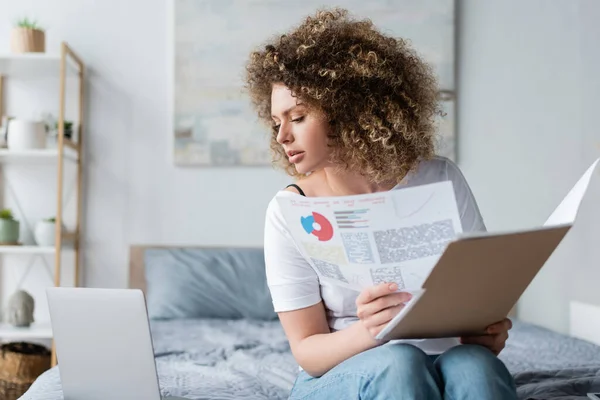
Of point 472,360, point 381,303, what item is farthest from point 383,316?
point 472,360

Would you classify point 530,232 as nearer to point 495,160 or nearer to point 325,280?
point 325,280

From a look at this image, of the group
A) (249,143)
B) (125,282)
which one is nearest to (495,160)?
(249,143)

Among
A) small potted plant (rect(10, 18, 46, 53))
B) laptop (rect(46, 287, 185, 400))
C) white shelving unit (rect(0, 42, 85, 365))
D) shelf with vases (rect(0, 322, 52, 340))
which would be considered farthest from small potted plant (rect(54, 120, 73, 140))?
laptop (rect(46, 287, 185, 400))

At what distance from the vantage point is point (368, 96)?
1397 mm

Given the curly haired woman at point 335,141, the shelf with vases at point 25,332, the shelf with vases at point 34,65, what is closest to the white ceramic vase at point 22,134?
the shelf with vases at point 34,65

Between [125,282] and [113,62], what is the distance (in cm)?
97

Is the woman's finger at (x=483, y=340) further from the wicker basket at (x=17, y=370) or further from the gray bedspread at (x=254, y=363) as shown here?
the wicker basket at (x=17, y=370)

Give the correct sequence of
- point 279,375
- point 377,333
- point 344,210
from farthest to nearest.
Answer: point 279,375 < point 377,333 < point 344,210

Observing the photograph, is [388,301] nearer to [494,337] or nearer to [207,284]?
[494,337]

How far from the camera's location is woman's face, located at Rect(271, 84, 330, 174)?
4.52ft

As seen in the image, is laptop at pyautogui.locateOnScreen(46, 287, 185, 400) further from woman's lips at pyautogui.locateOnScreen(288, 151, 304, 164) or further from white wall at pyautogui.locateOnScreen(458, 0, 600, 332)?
white wall at pyautogui.locateOnScreen(458, 0, 600, 332)

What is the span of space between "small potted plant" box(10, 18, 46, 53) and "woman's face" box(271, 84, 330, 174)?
1948mm

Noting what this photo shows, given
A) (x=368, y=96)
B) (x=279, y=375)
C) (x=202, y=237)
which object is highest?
(x=368, y=96)

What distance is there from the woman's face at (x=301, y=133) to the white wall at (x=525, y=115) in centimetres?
199
